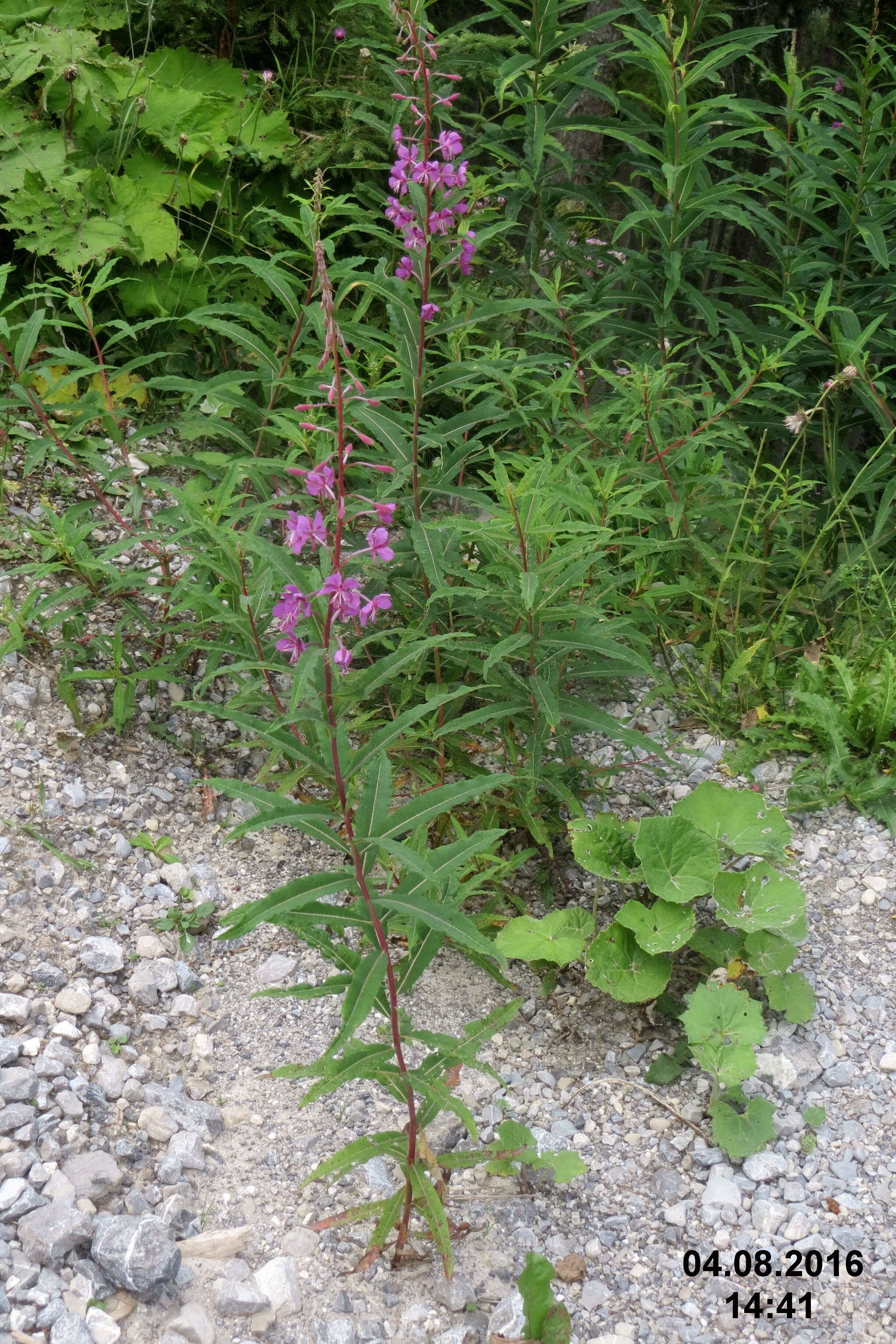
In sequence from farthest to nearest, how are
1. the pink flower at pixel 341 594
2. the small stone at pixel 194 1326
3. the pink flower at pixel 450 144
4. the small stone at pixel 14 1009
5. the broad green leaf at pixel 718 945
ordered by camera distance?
the pink flower at pixel 450 144, the broad green leaf at pixel 718 945, the small stone at pixel 14 1009, the small stone at pixel 194 1326, the pink flower at pixel 341 594

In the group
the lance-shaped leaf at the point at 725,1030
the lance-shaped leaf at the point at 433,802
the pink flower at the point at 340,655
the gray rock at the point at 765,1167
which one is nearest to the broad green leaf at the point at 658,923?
the lance-shaped leaf at the point at 725,1030

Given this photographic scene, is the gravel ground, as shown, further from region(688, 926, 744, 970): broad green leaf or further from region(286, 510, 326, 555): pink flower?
region(286, 510, 326, 555): pink flower

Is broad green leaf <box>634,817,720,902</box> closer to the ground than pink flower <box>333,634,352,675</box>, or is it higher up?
closer to the ground

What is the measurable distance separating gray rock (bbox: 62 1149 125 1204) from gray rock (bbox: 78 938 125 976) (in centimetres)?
53

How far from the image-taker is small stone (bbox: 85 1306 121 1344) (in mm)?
2047

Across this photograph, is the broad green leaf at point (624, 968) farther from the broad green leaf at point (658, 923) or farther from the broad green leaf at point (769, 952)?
the broad green leaf at point (769, 952)

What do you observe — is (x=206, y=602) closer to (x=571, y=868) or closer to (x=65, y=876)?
(x=65, y=876)

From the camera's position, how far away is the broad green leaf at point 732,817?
9.77 feet

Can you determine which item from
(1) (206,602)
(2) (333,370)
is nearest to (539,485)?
(1) (206,602)

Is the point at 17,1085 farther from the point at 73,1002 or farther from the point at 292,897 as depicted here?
the point at 292,897

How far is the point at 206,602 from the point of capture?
117 inches

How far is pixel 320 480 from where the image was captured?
6.19ft

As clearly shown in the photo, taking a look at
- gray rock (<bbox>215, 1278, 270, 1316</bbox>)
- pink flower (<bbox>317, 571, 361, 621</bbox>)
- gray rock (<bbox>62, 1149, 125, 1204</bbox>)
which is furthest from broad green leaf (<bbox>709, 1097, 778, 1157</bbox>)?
pink flower (<bbox>317, 571, 361, 621</bbox>)

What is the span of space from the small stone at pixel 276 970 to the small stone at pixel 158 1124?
19.3 inches
